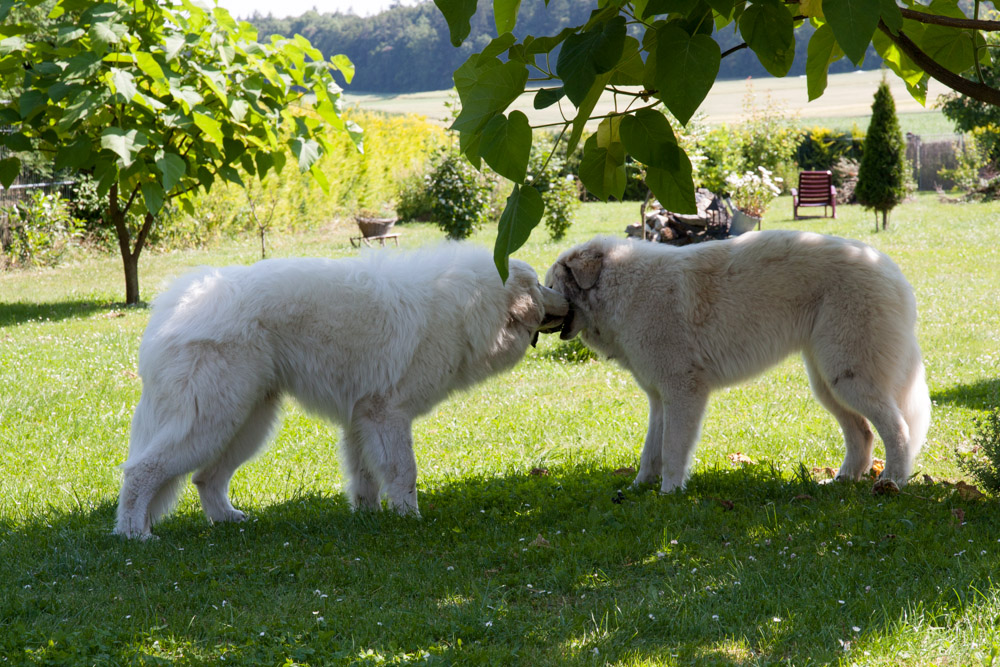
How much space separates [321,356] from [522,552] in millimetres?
1522

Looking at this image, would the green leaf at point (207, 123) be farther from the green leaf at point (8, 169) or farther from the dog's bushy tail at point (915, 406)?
the dog's bushy tail at point (915, 406)

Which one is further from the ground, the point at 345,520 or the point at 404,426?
the point at 404,426

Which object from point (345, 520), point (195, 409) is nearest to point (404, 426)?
point (345, 520)

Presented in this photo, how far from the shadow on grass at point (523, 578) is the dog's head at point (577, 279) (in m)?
1.05

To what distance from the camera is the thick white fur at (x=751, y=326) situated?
4527mm

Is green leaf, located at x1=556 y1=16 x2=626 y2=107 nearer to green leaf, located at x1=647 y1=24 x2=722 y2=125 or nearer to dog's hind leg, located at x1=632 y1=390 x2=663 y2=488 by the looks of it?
green leaf, located at x1=647 y1=24 x2=722 y2=125

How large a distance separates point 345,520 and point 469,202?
1570cm

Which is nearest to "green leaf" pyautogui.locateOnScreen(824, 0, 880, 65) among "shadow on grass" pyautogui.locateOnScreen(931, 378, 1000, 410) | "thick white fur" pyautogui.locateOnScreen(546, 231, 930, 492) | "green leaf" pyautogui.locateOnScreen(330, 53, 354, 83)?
"thick white fur" pyautogui.locateOnScreen(546, 231, 930, 492)

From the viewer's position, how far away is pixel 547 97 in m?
1.86

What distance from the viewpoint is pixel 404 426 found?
182 inches

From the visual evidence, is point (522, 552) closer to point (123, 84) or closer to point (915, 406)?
point (915, 406)

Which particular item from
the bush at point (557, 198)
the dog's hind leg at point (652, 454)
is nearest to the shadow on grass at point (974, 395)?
the dog's hind leg at point (652, 454)

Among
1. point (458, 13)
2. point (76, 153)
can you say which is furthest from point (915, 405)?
point (76, 153)

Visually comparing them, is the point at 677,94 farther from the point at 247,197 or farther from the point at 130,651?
the point at 247,197
